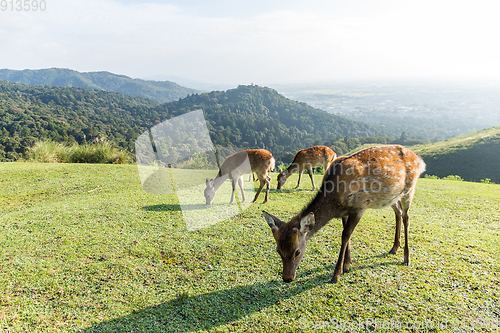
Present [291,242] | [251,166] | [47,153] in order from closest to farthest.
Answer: [291,242]
[251,166]
[47,153]

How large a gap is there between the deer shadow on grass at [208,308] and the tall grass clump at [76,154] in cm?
1547

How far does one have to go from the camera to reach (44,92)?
13638 cm

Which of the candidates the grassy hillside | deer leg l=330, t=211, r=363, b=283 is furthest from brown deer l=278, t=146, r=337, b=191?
the grassy hillside

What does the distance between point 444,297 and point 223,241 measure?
4.40 m

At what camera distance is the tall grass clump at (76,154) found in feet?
53.3

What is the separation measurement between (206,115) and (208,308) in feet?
282

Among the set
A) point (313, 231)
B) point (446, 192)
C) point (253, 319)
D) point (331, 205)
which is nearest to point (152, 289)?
point (253, 319)

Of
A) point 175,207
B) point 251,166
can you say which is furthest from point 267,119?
point 175,207

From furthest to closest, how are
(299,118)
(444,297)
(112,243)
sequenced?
1. (299,118)
2. (112,243)
3. (444,297)

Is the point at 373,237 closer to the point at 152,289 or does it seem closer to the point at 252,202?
the point at 252,202

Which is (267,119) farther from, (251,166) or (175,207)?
(175,207)

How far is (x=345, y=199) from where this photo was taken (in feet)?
15.3

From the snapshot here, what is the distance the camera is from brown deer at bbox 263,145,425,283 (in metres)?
4.42

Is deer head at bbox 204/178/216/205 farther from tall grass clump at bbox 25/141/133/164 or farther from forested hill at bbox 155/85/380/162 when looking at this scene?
forested hill at bbox 155/85/380/162
